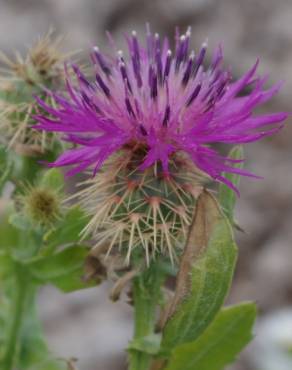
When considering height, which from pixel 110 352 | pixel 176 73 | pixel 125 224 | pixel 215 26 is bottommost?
pixel 110 352

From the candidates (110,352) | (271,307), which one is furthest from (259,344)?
(110,352)

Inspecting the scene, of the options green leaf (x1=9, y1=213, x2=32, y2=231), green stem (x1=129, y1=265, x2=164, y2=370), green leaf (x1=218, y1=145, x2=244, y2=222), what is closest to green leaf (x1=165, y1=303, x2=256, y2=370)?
green stem (x1=129, y1=265, x2=164, y2=370)

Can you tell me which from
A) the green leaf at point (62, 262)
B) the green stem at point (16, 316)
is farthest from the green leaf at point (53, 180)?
the green stem at point (16, 316)

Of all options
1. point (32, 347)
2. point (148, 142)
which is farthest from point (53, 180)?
point (32, 347)

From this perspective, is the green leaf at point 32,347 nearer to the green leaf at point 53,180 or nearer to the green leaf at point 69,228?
the green leaf at point 69,228

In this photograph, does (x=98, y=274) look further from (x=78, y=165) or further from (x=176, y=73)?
(x=176, y=73)

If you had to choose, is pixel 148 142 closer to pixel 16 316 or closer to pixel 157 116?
pixel 157 116
